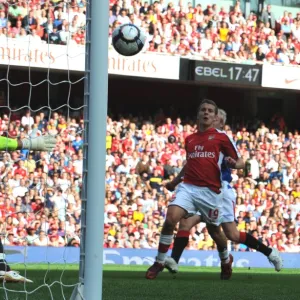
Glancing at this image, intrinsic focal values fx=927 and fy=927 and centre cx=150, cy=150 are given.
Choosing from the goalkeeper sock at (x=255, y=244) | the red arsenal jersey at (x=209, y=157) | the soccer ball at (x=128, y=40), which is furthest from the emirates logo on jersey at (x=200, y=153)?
the soccer ball at (x=128, y=40)

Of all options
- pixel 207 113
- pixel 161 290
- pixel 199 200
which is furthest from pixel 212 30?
pixel 161 290

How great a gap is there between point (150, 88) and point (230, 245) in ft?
27.4

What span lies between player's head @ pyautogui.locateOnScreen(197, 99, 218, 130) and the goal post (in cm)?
425

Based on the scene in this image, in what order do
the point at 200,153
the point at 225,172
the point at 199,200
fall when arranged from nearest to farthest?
the point at 199,200
the point at 200,153
the point at 225,172

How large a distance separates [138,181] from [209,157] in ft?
34.4

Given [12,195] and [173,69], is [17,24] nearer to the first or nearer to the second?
[12,195]

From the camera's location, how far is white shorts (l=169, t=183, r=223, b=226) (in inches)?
373

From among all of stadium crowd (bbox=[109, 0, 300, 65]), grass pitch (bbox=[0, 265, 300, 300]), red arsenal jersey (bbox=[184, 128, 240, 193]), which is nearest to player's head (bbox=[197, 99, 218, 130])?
red arsenal jersey (bbox=[184, 128, 240, 193])

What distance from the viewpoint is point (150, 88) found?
26125 mm

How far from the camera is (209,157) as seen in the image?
9633 mm

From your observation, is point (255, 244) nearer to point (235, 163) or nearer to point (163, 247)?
point (163, 247)

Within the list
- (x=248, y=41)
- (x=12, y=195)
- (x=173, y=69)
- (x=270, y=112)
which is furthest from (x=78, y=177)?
(x=270, y=112)

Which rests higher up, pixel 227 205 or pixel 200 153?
pixel 200 153

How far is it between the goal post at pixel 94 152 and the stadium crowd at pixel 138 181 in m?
8.82
